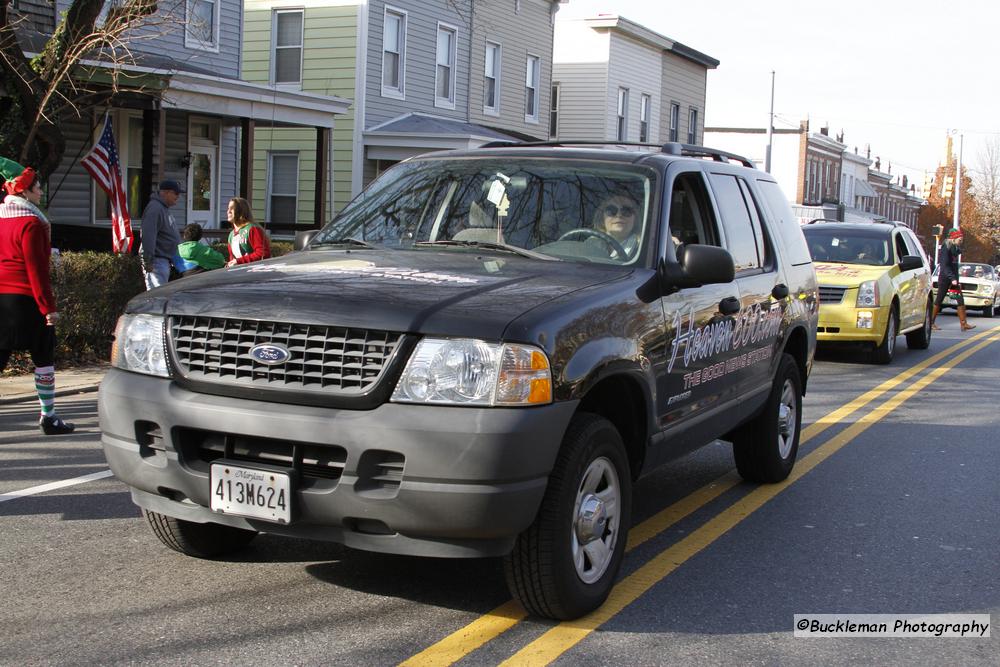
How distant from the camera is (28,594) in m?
4.72

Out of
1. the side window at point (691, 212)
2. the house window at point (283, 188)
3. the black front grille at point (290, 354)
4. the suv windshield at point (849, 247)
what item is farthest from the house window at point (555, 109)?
the black front grille at point (290, 354)

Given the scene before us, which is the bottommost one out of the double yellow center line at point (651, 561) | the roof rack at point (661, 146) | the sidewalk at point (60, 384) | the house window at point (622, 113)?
the double yellow center line at point (651, 561)

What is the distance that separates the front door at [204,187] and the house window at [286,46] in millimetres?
4586

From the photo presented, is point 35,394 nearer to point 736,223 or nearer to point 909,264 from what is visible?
point 736,223

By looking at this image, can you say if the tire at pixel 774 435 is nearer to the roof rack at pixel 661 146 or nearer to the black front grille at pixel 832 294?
the roof rack at pixel 661 146

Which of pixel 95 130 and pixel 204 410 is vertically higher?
pixel 95 130

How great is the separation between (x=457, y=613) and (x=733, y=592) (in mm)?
1285

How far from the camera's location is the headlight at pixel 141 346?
4512 millimetres

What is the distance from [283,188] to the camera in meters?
26.5

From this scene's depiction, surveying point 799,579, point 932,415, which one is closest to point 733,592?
point 799,579

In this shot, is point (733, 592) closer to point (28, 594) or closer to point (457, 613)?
point (457, 613)

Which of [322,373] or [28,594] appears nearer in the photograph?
[322,373]

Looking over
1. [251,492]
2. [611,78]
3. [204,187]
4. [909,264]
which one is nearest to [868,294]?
[909,264]

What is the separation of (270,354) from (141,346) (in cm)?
70
